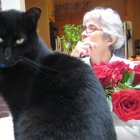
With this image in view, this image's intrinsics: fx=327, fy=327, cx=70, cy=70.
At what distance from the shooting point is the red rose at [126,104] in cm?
80

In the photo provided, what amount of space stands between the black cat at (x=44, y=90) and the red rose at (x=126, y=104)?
0.03 metres

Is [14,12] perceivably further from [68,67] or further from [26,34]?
[68,67]

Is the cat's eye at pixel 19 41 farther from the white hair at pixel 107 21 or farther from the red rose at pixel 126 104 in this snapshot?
the white hair at pixel 107 21

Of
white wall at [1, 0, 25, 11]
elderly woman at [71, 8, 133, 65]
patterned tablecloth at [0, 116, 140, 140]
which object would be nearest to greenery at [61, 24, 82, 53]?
elderly woman at [71, 8, 133, 65]

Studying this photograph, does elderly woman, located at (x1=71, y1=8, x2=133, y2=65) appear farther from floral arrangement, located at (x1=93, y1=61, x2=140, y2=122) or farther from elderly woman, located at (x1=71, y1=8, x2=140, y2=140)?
floral arrangement, located at (x1=93, y1=61, x2=140, y2=122)

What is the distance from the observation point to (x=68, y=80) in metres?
0.83

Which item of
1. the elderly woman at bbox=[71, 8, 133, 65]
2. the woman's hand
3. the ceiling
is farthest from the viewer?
the ceiling

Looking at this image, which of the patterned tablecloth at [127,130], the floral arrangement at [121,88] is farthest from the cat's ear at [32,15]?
the patterned tablecloth at [127,130]

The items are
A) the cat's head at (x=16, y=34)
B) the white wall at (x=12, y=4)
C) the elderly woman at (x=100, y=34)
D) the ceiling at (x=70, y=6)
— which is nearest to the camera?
the cat's head at (x=16, y=34)

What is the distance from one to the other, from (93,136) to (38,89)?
0.63ft

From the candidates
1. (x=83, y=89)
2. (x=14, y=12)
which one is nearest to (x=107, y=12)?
(x=14, y=12)

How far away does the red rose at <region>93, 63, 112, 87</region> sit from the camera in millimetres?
871

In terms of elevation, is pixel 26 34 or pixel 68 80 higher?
pixel 26 34

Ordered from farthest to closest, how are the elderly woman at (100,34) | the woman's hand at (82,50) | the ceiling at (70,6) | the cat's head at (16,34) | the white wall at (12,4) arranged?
the ceiling at (70,6) → the white wall at (12,4) → the elderly woman at (100,34) → the woman's hand at (82,50) → the cat's head at (16,34)
